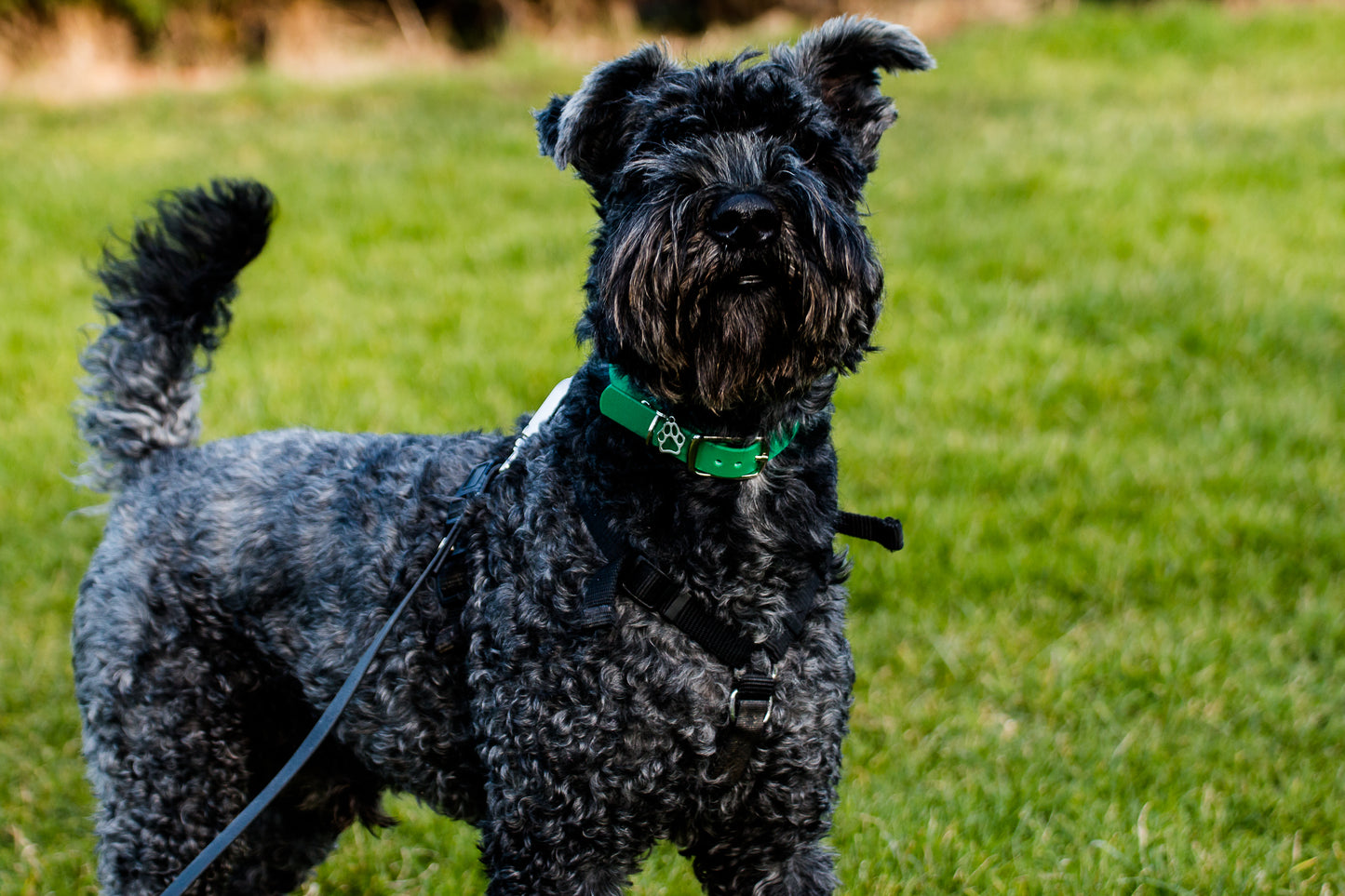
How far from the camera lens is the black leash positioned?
2809mm

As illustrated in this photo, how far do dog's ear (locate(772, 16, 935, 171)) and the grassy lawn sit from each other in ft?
7.17

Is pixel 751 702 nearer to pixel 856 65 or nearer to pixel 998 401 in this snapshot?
pixel 856 65

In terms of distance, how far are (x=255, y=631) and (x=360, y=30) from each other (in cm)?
1542

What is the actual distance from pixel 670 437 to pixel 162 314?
1.84 metres

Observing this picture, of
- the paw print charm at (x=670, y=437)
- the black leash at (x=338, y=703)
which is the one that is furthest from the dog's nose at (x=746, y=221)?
the black leash at (x=338, y=703)

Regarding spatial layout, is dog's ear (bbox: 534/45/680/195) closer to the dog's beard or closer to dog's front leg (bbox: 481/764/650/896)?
the dog's beard

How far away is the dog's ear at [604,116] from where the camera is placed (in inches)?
113

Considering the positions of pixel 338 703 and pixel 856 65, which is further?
pixel 856 65

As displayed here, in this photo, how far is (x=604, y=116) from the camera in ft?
9.73

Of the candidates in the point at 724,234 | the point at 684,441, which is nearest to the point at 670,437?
the point at 684,441

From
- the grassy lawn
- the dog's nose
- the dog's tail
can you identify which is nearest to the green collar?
the dog's nose

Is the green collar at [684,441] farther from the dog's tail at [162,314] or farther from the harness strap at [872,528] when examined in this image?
the dog's tail at [162,314]

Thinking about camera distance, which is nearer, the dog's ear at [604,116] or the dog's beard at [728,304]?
the dog's beard at [728,304]

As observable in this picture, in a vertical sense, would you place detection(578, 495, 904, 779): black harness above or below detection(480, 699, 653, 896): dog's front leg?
above
